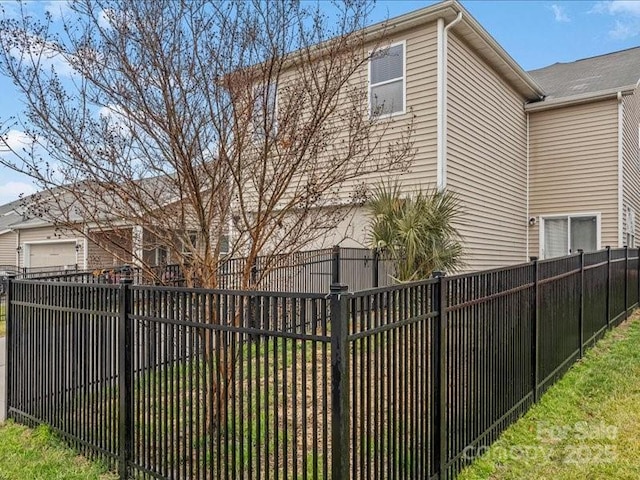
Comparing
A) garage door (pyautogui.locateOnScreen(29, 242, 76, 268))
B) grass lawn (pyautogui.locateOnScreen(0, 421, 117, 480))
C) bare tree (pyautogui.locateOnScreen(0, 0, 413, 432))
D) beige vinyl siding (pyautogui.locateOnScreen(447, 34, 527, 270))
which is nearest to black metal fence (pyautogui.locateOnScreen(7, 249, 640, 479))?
grass lawn (pyautogui.locateOnScreen(0, 421, 117, 480))

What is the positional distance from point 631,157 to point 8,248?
26.7 meters

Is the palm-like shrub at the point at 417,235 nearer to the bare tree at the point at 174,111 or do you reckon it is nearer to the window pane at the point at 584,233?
the bare tree at the point at 174,111

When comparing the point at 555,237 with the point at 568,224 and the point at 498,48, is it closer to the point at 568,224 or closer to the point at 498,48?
the point at 568,224

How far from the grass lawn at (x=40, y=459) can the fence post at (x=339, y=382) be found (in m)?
2.04

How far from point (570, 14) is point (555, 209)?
635 centimetres

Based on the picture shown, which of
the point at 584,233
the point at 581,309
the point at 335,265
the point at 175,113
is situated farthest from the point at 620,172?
the point at 175,113

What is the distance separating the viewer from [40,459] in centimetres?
365

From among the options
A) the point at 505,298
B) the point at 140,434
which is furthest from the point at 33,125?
the point at 505,298

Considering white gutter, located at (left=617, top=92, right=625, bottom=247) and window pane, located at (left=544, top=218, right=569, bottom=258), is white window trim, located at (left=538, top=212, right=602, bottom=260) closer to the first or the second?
window pane, located at (left=544, top=218, right=569, bottom=258)

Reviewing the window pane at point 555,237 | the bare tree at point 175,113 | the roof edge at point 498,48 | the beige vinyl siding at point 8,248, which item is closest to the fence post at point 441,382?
the bare tree at point 175,113

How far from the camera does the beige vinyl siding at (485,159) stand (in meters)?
9.05

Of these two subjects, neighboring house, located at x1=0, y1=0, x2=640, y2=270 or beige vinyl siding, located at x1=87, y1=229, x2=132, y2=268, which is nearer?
beige vinyl siding, located at x1=87, y1=229, x2=132, y2=268

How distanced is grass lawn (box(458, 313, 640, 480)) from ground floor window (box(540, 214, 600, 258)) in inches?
272

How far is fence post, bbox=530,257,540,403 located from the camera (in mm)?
4699
